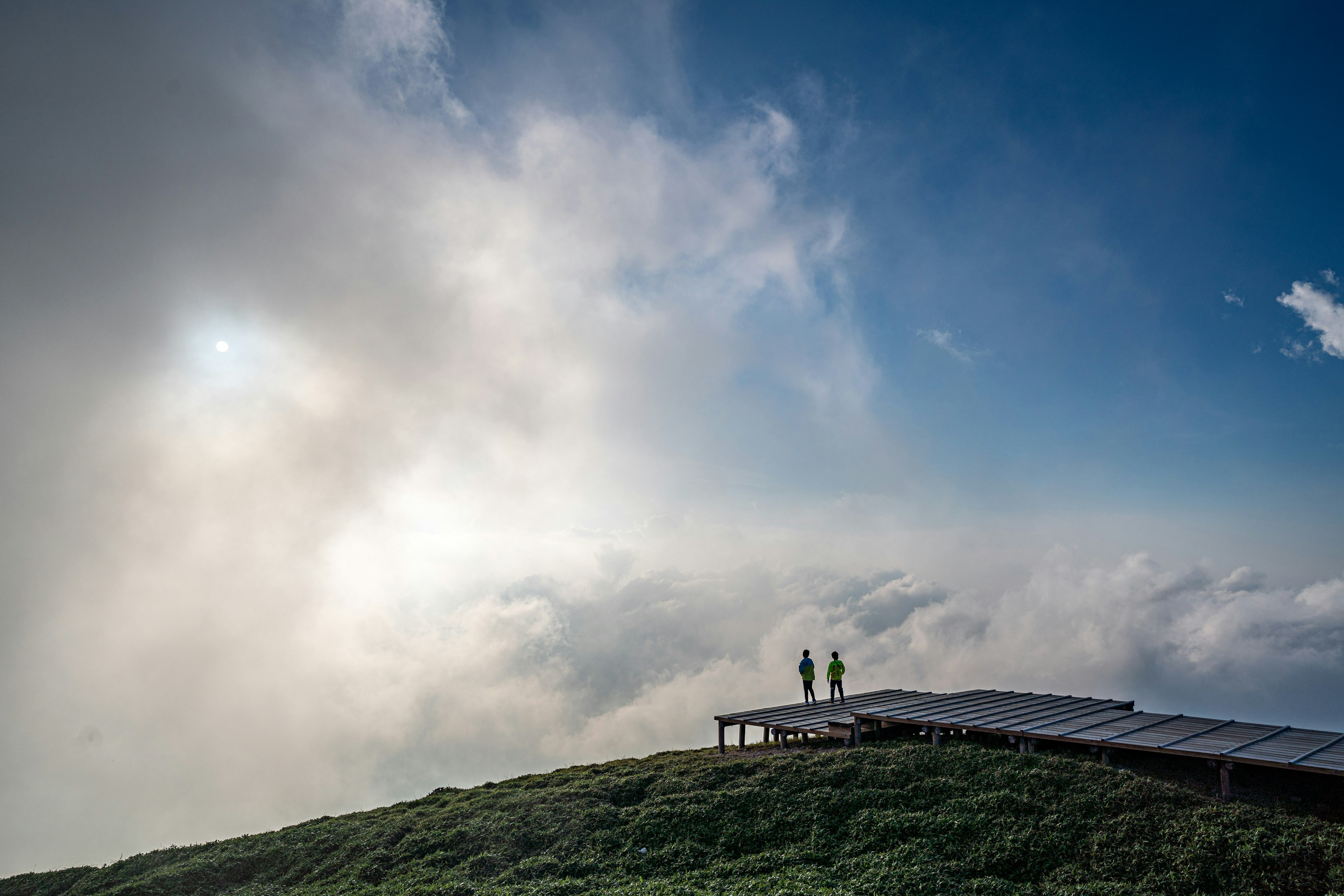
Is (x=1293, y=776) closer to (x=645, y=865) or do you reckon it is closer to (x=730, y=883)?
(x=730, y=883)

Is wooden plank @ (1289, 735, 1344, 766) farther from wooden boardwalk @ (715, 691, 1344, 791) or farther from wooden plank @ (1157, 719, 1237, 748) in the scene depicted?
wooden plank @ (1157, 719, 1237, 748)

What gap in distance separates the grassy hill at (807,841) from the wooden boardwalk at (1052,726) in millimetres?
1050

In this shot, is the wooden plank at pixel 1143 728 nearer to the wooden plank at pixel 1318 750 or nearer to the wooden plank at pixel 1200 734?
the wooden plank at pixel 1200 734

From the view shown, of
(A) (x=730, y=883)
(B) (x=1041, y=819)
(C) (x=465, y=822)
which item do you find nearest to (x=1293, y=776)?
(B) (x=1041, y=819)

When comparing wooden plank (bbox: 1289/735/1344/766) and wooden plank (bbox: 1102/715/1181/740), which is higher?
wooden plank (bbox: 1102/715/1181/740)

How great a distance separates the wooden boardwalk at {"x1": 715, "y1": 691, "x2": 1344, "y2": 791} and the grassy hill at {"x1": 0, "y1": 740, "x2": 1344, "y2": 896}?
105cm

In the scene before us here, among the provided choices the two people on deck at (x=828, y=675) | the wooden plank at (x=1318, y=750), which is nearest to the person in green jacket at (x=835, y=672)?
the two people on deck at (x=828, y=675)

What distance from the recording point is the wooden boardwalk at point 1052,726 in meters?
17.2

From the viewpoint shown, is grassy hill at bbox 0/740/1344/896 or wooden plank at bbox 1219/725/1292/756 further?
wooden plank at bbox 1219/725/1292/756

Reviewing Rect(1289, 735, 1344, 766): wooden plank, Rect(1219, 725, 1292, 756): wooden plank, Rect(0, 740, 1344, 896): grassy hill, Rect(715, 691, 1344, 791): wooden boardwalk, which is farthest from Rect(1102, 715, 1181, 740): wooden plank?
Rect(1289, 735, 1344, 766): wooden plank

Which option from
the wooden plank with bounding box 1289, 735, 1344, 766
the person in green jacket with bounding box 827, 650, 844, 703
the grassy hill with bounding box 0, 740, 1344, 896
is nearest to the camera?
the grassy hill with bounding box 0, 740, 1344, 896

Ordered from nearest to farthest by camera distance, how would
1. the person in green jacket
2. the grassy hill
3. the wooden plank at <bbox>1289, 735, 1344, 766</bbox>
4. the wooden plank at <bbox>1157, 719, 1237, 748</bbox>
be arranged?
1. the grassy hill
2. the wooden plank at <bbox>1289, 735, 1344, 766</bbox>
3. the wooden plank at <bbox>1157, 719, 1237, 748</bbox>
4. the person in green jacket

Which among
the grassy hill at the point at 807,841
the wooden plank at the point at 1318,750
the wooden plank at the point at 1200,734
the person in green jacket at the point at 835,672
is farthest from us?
the person in green jacket at the point at 835,672

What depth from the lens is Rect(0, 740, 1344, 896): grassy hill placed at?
45.5ft
